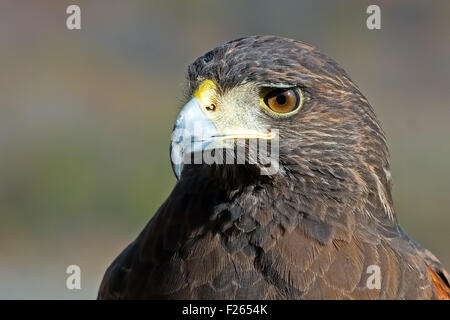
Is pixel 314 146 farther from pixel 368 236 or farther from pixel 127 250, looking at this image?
pixel 127 250

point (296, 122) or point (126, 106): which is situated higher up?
point (296, 122)

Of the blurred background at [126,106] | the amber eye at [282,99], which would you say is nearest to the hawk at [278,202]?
the amber eye at [282,99]

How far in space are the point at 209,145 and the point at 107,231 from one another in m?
7.38

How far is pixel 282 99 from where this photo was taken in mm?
4055

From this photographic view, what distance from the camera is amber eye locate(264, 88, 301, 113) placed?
4.05 metres

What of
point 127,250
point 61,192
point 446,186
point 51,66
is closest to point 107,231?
point 61,192

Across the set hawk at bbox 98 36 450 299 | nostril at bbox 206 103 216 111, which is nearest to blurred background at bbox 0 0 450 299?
hawk at bbox 98 36 450 299

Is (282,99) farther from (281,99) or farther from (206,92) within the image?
(206,92)

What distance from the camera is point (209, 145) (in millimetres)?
3971

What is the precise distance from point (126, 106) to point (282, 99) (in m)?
9.09

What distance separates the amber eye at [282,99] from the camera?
13.3 ft

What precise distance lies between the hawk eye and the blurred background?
5481 mm

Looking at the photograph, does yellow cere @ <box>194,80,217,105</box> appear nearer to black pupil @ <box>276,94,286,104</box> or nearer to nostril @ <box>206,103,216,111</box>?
→ nostril @ <box>206,103,216,111</box>

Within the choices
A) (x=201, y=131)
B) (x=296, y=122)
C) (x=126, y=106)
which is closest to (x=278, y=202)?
(x=296, y=122)
